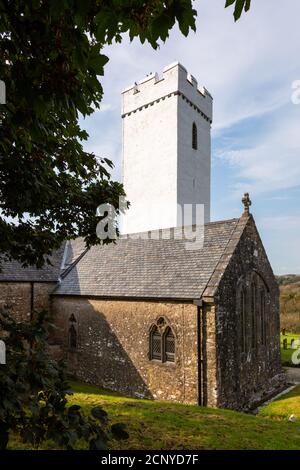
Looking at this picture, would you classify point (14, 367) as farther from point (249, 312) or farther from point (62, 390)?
point (249, 312)

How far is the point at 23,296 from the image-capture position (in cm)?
1869

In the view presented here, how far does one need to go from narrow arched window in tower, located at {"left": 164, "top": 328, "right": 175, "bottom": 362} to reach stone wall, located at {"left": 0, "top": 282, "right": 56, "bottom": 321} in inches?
278

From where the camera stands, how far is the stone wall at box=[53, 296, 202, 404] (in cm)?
1281

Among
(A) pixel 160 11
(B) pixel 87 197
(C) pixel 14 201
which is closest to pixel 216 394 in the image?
(B) pixel 87 197

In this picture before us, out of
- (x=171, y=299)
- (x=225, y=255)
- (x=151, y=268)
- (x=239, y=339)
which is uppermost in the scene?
(x=225, y=255)

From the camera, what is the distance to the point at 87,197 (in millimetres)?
6281

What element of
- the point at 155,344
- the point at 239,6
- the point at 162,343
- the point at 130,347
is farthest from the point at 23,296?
the point at 239,6

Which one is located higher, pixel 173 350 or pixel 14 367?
pixel 14 367

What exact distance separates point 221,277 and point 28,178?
9.32 m

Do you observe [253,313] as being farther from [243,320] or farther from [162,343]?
[162,343]

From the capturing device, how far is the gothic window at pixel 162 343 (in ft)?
44.4
